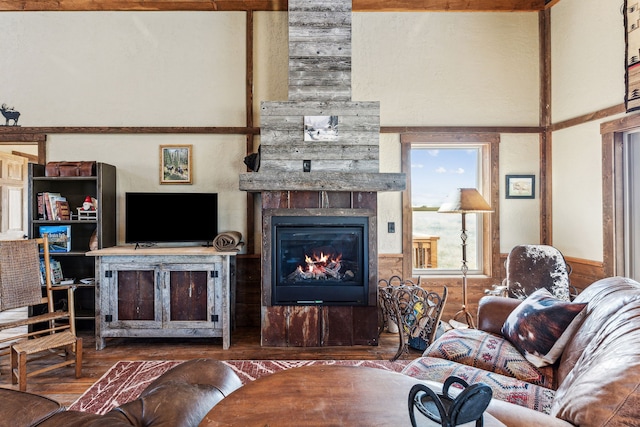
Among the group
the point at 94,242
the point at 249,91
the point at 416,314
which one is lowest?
the point at 416,314

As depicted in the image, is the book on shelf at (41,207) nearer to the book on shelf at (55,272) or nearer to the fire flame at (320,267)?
the book on shelf at (55,272)

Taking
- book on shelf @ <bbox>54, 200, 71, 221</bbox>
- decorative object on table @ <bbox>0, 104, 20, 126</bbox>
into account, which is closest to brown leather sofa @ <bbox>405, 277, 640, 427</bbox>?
book on shelf @ <bbox>54, 200, 71, 221</bbox>

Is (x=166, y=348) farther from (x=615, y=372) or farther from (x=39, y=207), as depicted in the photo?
(x=615, y=372)

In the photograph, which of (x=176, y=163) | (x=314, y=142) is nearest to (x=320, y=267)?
(x=314, y=142)

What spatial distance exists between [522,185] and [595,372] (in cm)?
319

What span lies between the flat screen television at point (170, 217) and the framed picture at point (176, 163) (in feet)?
1.21

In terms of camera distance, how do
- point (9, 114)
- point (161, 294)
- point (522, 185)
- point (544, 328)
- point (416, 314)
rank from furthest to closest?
1. point (522, 185)
2. point (9, 114)
3. point (161, 294)
4. point (416, 314)
5. point (544, 328)

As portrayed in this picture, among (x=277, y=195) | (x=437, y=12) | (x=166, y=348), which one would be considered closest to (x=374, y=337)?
(x=277, y=195)

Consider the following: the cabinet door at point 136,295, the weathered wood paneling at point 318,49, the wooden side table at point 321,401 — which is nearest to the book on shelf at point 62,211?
the cabinet door at point 136,295

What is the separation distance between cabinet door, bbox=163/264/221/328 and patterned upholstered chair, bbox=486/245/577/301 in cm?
269

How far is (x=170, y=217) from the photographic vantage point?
3.65m

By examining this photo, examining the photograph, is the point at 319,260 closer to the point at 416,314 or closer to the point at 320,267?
the point at 320,267

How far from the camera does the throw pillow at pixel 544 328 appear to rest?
181 cm

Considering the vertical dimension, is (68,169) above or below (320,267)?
above
